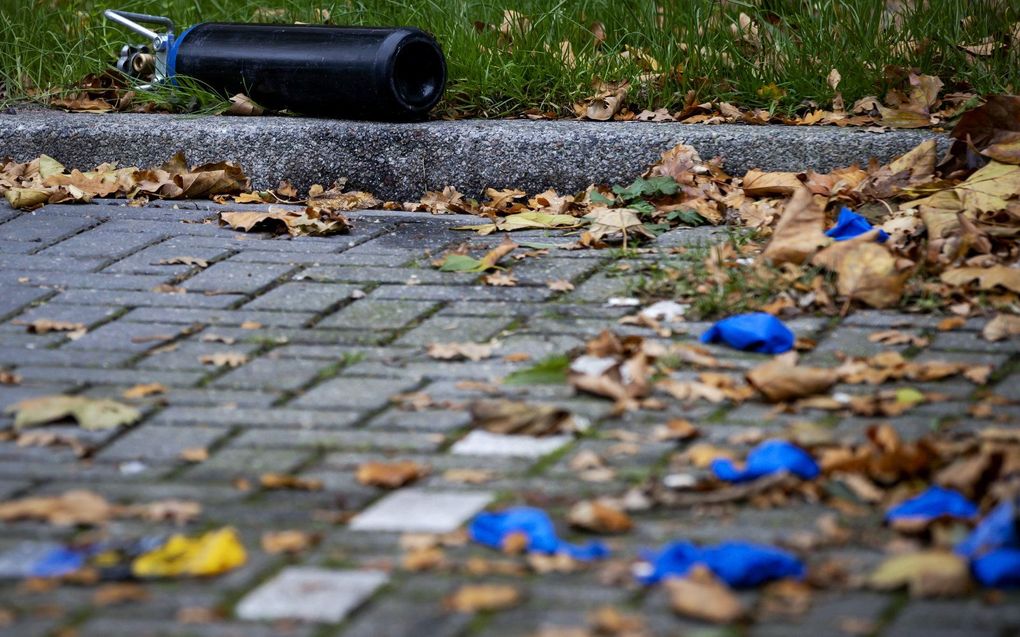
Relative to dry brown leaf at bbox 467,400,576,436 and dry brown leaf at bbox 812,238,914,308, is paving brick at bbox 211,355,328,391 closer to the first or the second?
dry brown leaf at bbox 467,400,576,436

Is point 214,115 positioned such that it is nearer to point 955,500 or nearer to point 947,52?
point 947,52

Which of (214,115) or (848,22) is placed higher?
(848,22)

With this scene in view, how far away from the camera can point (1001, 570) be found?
6.30ft

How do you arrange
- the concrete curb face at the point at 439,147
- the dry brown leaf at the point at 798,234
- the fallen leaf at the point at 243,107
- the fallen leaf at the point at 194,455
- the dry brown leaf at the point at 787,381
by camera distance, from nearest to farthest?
the fallen leaf at the point at 194,455 < the dry brown leaf at the point at 787,381 < the dry brown leaf at the point at 798,234 < the concrete curb face at the point at 439,147 < the fallen leaf at the point at 243,107

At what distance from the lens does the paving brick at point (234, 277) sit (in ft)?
12.0

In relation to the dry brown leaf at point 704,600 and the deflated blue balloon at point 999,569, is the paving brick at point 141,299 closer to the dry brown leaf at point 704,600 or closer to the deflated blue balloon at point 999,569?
the dry brown leaf at point 704,600

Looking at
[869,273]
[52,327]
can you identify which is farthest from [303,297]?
[869,273]

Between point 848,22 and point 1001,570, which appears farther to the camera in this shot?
point 848,22

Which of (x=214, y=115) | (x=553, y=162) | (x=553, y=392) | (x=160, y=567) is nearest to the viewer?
(x=160, y=567)

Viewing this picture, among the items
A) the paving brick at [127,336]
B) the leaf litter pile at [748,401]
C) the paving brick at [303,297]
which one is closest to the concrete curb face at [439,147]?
the leaf litter pile at [748,401]

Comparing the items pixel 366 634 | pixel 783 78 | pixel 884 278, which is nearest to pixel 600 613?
pixel 366 634

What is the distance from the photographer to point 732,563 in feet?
6.41

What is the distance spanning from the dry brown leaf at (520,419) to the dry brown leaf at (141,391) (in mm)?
715

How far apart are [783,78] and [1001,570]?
3328 mm
